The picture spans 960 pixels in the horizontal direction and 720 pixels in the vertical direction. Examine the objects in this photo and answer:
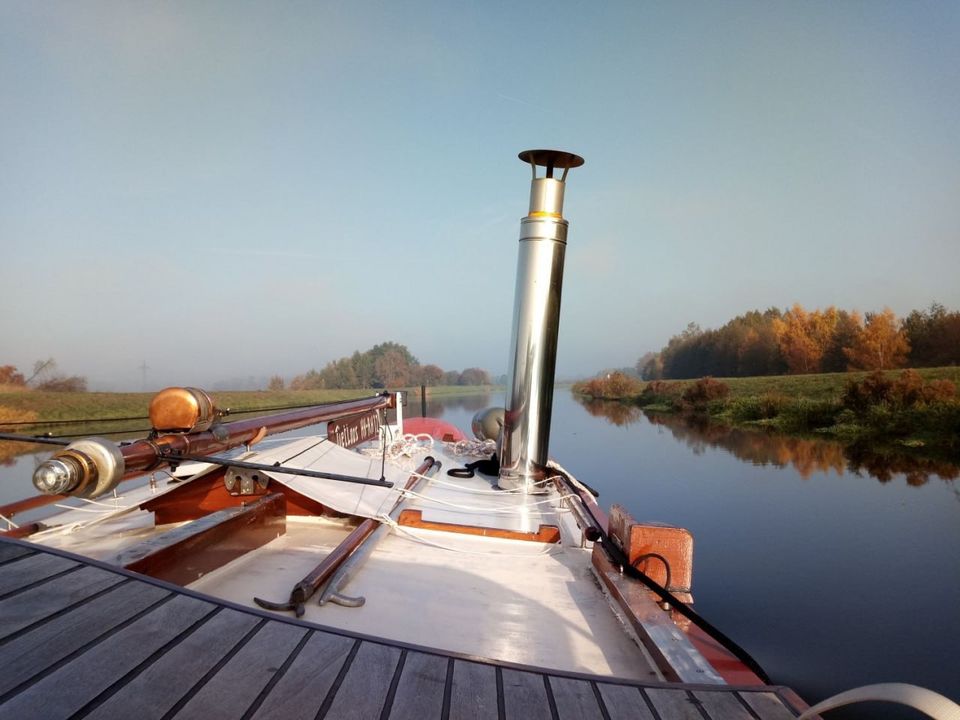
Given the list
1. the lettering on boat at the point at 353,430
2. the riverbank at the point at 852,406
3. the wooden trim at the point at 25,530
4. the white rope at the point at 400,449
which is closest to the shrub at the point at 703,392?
the riverbank at the point at 852,406

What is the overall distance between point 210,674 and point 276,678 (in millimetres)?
136

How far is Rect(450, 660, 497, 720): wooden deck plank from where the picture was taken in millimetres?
1090

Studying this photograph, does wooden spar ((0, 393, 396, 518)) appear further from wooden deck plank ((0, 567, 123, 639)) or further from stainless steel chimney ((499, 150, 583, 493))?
stainless steel chimney ((499, 150, 583, 493))

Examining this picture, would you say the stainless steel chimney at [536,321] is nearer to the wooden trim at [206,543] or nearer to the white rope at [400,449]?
the white rope at [400,449]

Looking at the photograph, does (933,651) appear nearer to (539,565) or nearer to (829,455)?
(539,565)

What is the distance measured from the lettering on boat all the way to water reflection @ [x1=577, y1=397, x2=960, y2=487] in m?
9.80

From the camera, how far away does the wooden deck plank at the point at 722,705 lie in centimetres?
115

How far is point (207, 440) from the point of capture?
258 cm

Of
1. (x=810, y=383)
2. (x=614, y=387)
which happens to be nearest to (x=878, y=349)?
(x=810, y=383)

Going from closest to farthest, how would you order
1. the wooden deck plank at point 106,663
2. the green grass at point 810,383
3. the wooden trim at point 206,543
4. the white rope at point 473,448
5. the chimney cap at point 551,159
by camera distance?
1. the wooden deck plank at point 106,663
2. the wooden trim at point 206,543
3. the chimney cap at point 551,159
4. the white rope at point 473,448
5. the green grass at point 810,383

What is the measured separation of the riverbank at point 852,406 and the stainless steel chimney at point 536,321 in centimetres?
1310

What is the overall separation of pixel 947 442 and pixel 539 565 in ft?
49.9

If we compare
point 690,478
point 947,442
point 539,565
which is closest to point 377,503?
point 539,565

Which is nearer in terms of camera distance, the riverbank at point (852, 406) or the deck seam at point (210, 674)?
the deck seam at point (210, 674)
